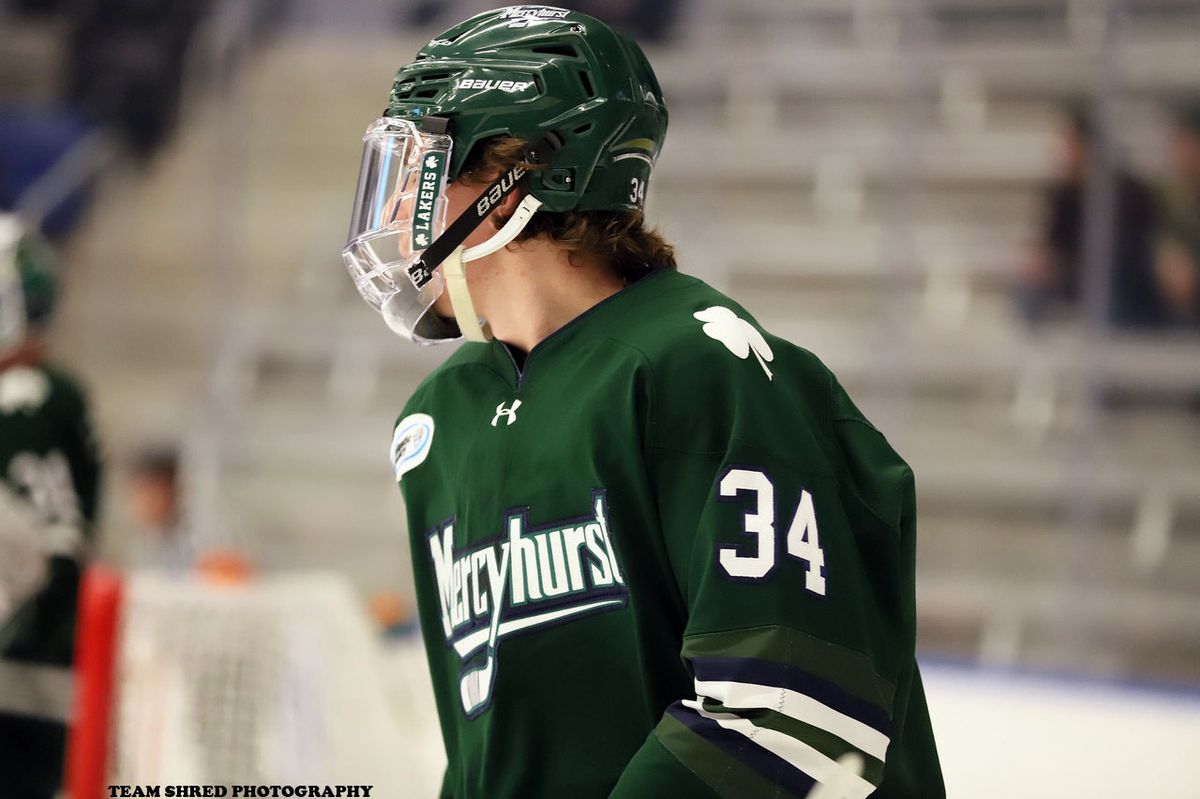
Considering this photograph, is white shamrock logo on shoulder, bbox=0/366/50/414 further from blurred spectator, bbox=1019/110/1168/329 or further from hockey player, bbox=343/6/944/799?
blurred spectator, bbox=1019/110/1168/329

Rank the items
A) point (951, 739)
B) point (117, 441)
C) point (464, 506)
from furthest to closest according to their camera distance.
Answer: point (117, 441) < point (951, 739) < point (464, 506)

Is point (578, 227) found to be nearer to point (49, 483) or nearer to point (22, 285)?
point (49, 483)

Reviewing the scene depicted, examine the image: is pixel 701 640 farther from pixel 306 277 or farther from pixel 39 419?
pixel 306 277

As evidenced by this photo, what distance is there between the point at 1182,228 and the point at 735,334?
123 inches

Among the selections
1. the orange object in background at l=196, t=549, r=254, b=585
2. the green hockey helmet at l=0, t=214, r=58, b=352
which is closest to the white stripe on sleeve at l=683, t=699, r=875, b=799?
the green hockey helmet at l=0, t=214, r=58, b=352

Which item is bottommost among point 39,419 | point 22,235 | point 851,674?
point 39,419

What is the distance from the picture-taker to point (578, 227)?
1.19 m

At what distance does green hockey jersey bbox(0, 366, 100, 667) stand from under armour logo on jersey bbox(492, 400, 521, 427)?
1.97 m

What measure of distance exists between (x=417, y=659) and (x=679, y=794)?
7.69 ft

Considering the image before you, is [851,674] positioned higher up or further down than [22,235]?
higher up

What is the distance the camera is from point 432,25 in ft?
16.5

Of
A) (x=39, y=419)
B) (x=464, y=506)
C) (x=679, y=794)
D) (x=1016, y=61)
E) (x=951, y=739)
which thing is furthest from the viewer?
(x=1016, y=61)

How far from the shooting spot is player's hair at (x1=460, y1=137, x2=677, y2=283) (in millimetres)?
1188

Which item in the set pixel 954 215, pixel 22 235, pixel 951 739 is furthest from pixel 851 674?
pixel 954 215
